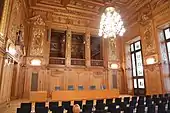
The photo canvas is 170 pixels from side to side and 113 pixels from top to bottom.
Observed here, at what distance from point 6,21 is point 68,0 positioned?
5232mm

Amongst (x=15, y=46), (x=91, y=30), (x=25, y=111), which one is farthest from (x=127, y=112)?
(x=91, y=30)

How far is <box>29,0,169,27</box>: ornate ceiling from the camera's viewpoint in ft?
33.2

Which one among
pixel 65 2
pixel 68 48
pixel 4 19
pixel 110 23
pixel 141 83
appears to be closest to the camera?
pixel 4 19

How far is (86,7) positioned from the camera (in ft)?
36.6

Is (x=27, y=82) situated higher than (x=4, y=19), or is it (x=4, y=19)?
(x=4, y=19)

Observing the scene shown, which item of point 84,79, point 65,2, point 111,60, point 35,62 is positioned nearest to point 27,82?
point 35,62

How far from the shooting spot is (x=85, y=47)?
39.0 feet

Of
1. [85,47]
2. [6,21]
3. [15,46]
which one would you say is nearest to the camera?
[6,21]

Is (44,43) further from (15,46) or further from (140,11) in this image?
(140,11)

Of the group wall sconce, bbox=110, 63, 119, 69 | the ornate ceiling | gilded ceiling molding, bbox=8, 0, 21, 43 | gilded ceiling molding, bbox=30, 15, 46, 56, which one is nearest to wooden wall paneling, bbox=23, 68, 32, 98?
gilded ceiling molding, bbox=30, 15, 46, 56

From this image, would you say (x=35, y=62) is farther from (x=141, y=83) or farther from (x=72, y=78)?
(x=141, y=83)

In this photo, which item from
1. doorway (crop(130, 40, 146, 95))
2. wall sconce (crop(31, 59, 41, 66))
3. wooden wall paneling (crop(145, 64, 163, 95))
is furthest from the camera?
doorway (crop(130, 40, 146, 95))

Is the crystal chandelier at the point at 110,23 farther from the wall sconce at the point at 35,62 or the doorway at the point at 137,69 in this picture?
the wall sconce at the point at 35,62

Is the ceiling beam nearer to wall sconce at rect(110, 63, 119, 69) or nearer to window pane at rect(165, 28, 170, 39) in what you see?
wall sconce at rect(110, 63, 119, 69)
